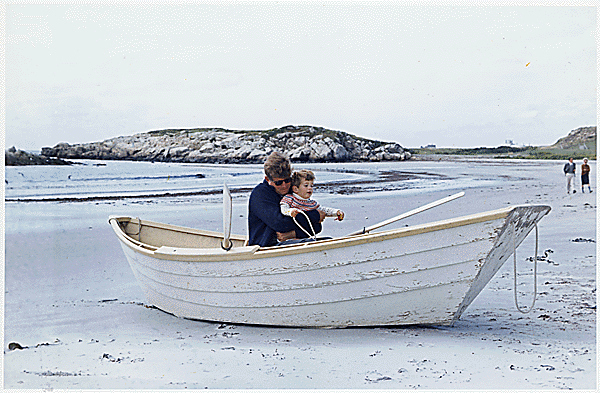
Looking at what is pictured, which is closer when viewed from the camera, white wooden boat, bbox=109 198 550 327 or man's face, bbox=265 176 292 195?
white wooden boat, bbox=109 198 550 327

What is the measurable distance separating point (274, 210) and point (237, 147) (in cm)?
861

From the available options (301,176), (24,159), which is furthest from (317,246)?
(24,159)

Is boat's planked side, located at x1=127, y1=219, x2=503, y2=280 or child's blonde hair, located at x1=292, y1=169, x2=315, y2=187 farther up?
child's blonde hair, located at x1=292, y1=169, x2=315, y2=187

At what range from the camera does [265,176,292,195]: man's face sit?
113 inches

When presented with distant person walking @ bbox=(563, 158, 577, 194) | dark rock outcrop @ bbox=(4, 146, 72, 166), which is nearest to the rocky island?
dark rock outcrop @ bbox=(4, 146, 72, 166)

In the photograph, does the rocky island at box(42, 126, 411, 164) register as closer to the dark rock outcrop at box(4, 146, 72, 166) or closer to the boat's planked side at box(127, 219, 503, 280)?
the dark rock outcrop at box(4, 146, 72, 166)

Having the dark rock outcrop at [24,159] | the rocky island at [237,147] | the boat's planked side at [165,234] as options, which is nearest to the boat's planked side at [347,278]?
the boat's planked side at [165,234]

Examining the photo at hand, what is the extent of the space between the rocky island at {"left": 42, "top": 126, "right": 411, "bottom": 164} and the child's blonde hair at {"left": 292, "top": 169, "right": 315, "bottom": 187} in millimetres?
6686

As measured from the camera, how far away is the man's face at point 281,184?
2.88 m

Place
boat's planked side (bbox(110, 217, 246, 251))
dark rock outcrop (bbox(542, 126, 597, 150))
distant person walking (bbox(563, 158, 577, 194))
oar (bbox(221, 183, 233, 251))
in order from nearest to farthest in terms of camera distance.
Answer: oar (bbox(221, 183, 233, 251)) < boat's planked side (bbox(110, 217, 246, 251)) < dark rock outcrop (bbox(542, 126, 597, 150)) < distant person walking (bbox(563, 158, 577, 194))

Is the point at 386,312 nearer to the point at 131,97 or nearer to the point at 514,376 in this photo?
the point at 514,376

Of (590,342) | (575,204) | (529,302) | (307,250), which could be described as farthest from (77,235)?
(575,204)

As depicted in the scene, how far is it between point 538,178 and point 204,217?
7090 mm

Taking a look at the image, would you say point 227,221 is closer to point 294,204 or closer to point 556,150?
point 294,204
